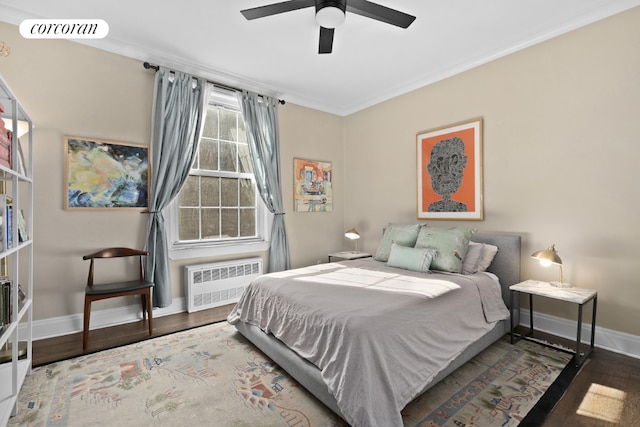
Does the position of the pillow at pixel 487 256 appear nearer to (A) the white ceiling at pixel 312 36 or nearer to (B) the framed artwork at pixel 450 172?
(B) the framed artwork at pixel 450 172

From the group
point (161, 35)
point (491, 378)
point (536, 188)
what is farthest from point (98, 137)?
point (536, 188)

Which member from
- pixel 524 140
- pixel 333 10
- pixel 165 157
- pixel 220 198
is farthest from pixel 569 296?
pixel 165 157

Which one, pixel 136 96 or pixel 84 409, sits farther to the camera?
pixel 136 96

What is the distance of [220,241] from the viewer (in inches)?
149

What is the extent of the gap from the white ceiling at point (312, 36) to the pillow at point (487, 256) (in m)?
2.00

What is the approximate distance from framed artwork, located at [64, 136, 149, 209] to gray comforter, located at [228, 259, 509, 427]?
166 cm

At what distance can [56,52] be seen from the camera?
2.76 metres

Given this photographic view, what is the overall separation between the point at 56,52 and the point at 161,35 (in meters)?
0.94

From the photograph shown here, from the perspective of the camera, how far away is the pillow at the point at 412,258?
9.45 feet

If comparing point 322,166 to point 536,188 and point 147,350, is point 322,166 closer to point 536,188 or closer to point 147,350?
point 536,188

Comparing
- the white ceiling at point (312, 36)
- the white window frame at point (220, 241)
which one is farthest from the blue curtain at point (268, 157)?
the white ceiling at point (312, 36)

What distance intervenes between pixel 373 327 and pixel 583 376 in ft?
5.53

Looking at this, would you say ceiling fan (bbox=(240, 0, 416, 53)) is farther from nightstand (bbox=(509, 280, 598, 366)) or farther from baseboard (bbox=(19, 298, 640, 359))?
baseboard (bbox=(19, 298, 640, 359))

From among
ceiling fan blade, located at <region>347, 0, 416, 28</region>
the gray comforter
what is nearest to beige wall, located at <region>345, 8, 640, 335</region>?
the gray comforter
